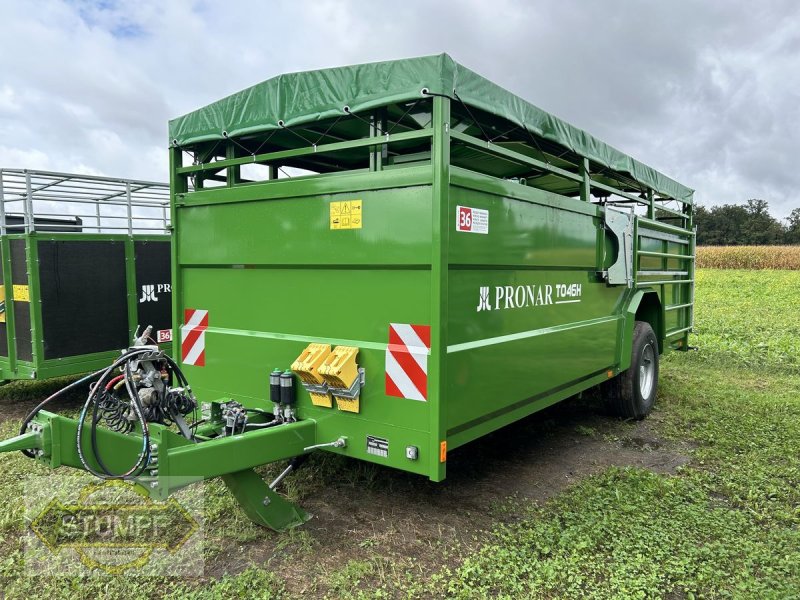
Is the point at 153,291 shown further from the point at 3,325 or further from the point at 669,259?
the point at 669,259

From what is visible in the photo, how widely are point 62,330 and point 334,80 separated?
13.7 feet

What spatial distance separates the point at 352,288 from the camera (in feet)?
10.1

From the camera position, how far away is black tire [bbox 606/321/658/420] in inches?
213

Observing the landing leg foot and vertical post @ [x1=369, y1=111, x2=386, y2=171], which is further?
vertical post @ [x1=369, y1=111, x2=386, y2=171]

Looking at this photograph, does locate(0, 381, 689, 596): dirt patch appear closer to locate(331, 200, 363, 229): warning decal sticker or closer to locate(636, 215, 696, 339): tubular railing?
locate(636, 215, 696, 339): tubular railing

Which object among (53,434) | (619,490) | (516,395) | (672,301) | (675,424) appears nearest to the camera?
(53,434)

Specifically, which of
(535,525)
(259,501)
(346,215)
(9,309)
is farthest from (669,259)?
(9,309)

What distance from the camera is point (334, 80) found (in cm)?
298

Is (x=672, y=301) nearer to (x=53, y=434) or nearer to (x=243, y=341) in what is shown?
(x=243, y=341)

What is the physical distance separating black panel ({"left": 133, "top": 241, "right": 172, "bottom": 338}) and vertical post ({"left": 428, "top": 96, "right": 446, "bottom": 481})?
4.46 meters

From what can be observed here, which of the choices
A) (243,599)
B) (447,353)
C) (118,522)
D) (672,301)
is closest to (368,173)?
(447,353)

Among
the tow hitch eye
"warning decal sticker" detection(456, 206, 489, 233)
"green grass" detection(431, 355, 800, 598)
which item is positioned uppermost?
"warning decal sticker" detection(456, 206, 489, 233)

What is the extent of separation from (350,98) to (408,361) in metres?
1.35

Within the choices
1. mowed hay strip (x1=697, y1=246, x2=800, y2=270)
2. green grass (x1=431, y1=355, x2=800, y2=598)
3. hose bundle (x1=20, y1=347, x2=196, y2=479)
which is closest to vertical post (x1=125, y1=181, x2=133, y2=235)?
hose bundle (x1=20, y1=347, x2=196, y2=479)
